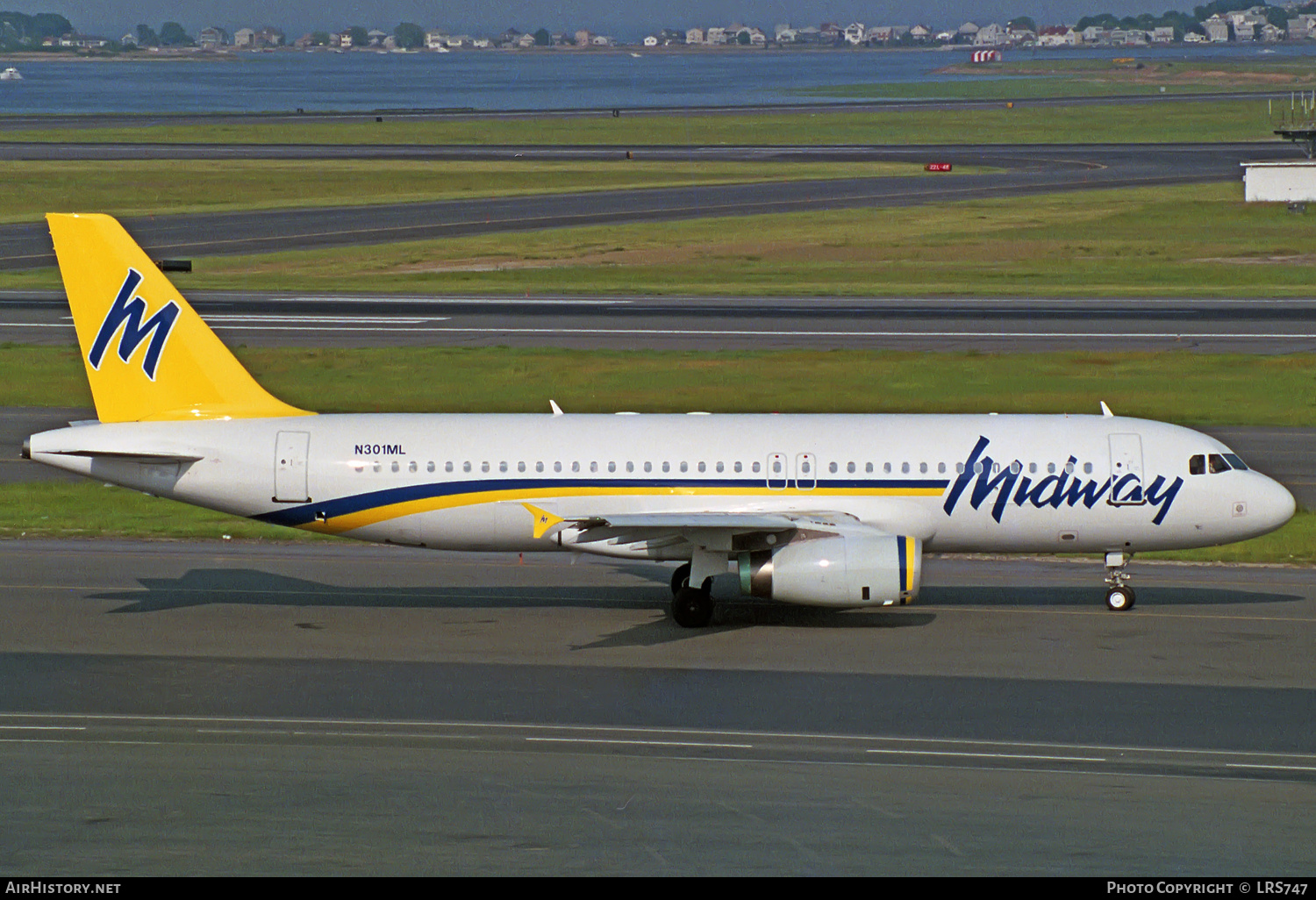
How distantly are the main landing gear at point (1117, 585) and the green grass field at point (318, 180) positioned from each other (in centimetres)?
9502

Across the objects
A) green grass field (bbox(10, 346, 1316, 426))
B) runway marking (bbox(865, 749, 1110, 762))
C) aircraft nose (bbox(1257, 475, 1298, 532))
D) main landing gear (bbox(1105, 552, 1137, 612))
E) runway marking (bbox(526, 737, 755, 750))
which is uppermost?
green grass field (bbox(10, 346, 1316, 426))

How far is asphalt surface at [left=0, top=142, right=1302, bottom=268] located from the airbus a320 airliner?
2677 inches

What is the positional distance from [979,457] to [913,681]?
20.5 ft

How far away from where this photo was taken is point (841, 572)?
103 feet

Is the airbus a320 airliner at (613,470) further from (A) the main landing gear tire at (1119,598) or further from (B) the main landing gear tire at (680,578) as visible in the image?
(B) the main landing gear tire at (680,578)

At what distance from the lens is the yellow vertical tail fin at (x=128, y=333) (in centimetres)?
3466

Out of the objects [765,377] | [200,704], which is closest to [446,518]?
[200,704]

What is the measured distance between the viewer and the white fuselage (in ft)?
111

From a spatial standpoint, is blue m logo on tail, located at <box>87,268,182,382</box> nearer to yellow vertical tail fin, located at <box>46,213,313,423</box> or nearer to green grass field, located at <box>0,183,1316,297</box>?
yellow vertical tail fin, located at <box>46,213,313,423</box>

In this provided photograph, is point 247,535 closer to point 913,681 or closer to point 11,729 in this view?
point 11,729

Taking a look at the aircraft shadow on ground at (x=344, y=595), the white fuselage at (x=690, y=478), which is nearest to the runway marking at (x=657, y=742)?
the white fuselage at (x=690, y=478)

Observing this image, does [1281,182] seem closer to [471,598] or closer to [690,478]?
[690,478]

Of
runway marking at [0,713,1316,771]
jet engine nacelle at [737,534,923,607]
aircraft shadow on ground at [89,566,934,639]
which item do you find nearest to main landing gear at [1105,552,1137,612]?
aircraft shadow on ground at [89,566,934,639]

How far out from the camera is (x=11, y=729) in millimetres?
26531
